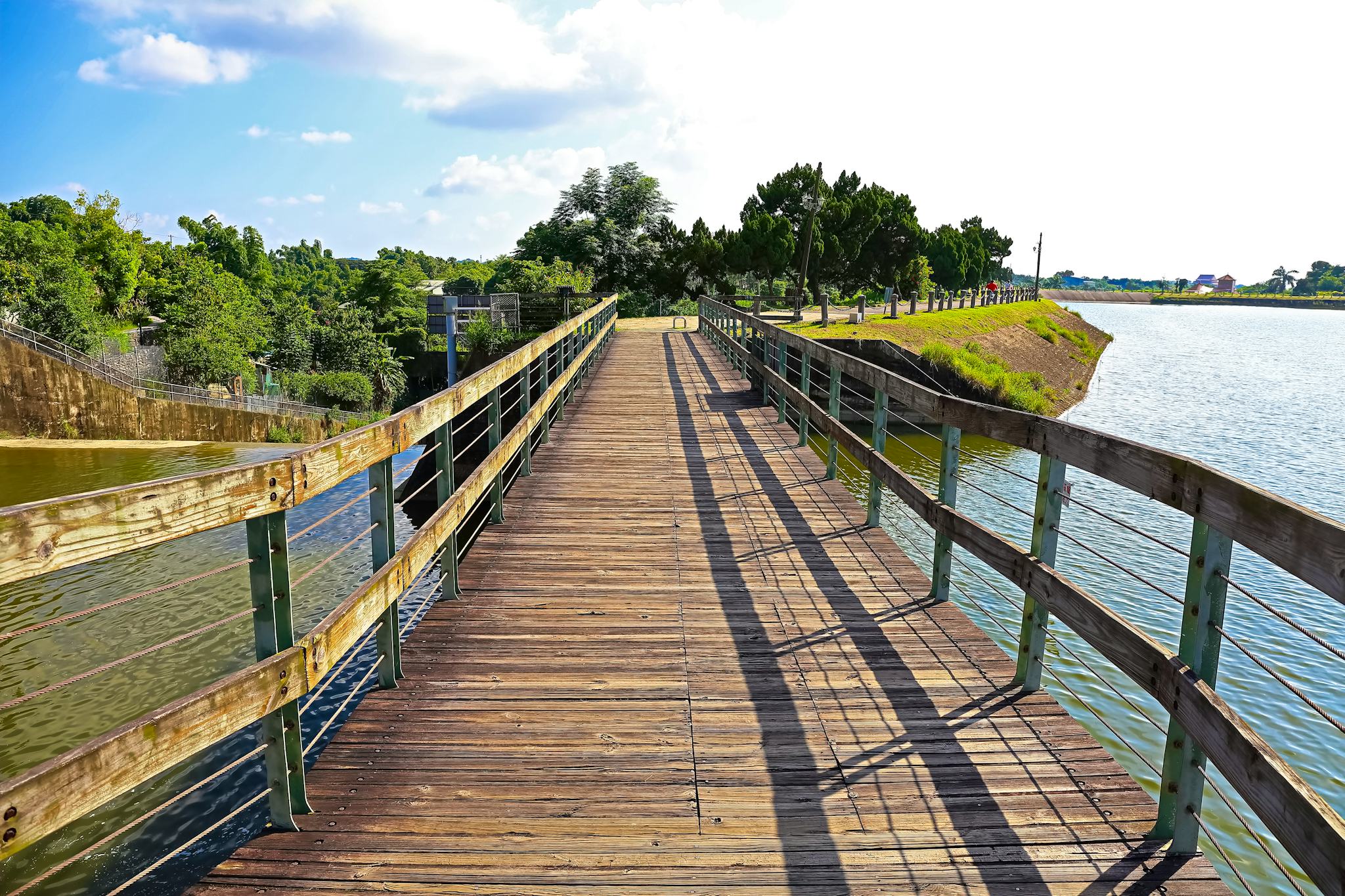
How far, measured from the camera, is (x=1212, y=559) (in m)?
2.43

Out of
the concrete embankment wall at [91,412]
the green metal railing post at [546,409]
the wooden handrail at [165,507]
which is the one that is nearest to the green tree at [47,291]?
the concrete embankment wall at [91,412]

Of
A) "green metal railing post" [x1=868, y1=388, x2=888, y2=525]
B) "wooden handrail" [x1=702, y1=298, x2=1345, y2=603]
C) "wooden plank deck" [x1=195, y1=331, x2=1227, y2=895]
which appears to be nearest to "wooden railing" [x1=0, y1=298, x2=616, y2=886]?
"wooden plank deck" [x1=195, y1=331, x2=1227, y2=895]

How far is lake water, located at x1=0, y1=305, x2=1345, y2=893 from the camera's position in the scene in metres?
7.50

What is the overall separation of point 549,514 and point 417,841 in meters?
3.93

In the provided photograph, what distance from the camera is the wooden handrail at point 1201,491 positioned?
1961 millimetres

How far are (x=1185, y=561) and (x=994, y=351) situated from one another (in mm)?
25504

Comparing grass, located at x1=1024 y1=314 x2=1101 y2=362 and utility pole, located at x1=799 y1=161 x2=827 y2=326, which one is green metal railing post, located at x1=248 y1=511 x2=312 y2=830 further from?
grass, located at x1=1024 y1=314 x2=1101 y2=362

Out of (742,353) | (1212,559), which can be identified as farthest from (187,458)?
(1212,559)

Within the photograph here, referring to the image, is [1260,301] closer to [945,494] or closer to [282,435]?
[282,435]

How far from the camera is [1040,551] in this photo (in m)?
3.48

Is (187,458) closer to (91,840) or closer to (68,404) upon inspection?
(68,404)

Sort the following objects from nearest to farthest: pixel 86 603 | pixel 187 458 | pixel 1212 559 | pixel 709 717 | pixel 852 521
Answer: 1. pixel 1212 559
2. pixel 709 717
3. pixel 852 521
4. pixel 86 603
5. pixel 187 458

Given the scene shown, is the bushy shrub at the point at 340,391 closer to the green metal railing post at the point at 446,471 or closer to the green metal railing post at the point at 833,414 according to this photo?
the green metal railing post at the point at 833,414

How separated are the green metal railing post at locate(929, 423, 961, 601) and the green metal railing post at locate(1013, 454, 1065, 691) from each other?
76cm
